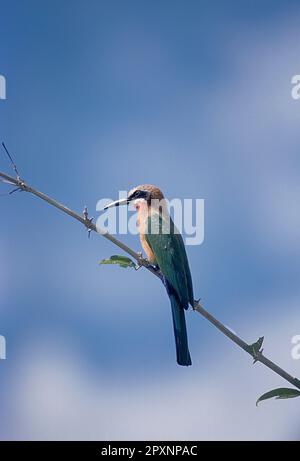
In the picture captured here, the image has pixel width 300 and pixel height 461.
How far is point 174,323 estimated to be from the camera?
16.5 feet

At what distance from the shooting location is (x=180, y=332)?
16.4 feet

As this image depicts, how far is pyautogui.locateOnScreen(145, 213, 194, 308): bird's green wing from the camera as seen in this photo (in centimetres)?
511

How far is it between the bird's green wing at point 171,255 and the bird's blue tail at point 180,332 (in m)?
0.11

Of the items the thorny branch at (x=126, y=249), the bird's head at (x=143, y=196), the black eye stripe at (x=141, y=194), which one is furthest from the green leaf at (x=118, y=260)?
the black eye stripe at (x=141, y=194)

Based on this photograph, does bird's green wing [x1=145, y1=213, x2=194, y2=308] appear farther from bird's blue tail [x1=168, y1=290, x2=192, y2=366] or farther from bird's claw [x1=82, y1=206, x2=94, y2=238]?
bird's claw [x1=82, y1=206, x2=94, y2=238]

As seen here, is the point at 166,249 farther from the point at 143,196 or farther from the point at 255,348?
the point at 255,348

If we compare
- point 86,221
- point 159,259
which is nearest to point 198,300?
point 159,259

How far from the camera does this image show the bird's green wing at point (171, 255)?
16.8 feet

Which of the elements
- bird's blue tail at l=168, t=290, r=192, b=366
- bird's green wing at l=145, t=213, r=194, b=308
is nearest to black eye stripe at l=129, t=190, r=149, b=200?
bird's green wing at l=145, t=213, r=194, b=308

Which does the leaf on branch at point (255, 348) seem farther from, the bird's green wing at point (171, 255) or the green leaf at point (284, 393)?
the bird's green wing at point (171, 255)

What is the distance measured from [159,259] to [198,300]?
82 cm
